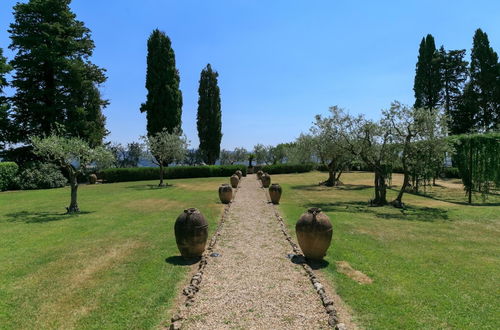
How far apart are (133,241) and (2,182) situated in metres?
28.9

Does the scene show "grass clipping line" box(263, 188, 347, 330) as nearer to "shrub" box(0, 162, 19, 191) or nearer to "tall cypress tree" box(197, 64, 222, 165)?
"shrub" box(0, 162, 19, 191)

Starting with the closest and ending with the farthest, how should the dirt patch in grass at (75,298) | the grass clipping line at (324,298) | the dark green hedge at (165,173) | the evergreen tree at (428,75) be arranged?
the grass clipping line at (324,298), the dirt patch in grass at (75,298), the dark green hedge at (165,173), the evergreen tree at (428,75)

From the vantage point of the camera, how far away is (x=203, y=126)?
179 ft

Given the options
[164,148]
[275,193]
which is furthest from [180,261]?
[164,148]

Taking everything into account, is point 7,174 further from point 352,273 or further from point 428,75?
point 428,75

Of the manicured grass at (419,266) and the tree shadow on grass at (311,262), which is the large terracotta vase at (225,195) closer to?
the manicured grass at (419,266)

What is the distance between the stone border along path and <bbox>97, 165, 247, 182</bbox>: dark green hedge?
34343mm

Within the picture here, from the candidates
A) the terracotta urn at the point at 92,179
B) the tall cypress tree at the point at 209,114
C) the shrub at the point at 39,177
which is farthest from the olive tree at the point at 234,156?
the shrub at the point at 39,177

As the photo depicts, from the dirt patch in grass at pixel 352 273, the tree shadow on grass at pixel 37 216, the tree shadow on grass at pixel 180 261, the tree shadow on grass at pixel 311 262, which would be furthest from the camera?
the tree shadow on grass at pixel 37 216

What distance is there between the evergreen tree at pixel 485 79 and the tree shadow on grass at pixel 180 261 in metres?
48.7

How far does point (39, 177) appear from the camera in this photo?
113 feet

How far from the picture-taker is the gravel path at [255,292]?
594 centimetres

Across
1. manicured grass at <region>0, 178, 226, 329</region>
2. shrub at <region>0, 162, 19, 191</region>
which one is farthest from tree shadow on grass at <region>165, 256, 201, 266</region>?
shrub at <region>0, 162, 19, 191</region>

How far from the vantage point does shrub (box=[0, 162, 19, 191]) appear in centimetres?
3225
